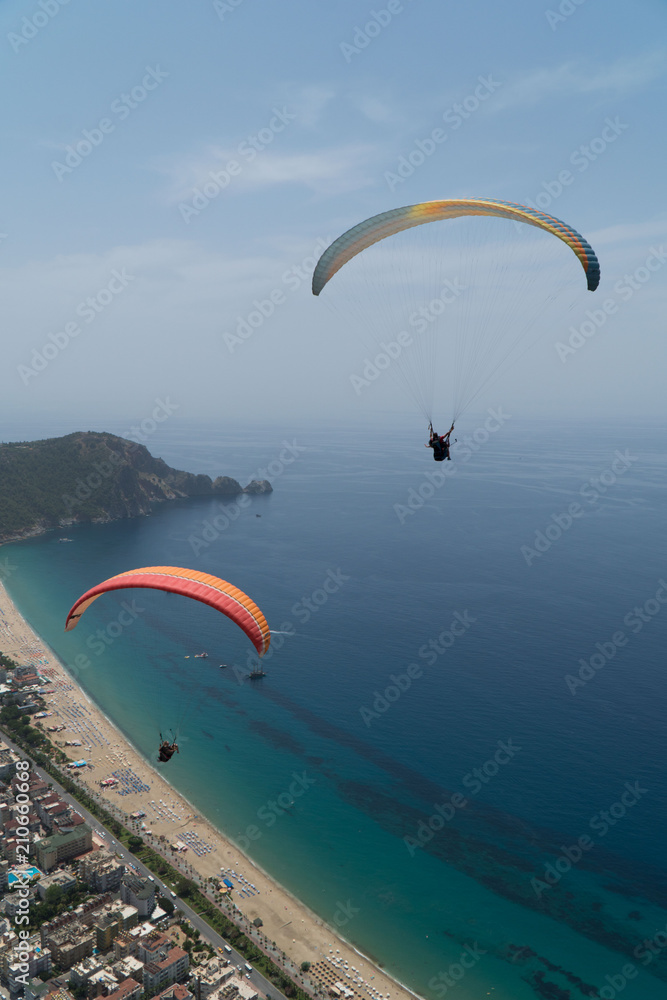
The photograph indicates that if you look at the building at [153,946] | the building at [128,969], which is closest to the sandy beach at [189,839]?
the building at [153,946]

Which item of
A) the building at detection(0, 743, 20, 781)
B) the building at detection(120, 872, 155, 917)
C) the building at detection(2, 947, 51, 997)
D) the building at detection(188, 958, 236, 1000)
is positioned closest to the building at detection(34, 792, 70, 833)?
the building at detection(0, 743, 20, 781)

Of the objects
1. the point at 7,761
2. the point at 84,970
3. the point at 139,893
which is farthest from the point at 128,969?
the point at 7,761

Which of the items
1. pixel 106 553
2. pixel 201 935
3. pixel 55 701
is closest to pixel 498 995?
pixel 201 935

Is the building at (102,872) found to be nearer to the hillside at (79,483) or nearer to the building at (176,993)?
the building at (176,993)

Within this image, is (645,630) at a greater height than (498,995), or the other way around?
(645,630)

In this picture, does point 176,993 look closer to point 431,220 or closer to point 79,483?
point 431,220

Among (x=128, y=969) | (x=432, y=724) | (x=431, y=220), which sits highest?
(x=431, y=220)

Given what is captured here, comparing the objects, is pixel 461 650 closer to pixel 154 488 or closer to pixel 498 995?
pixel 498 995
